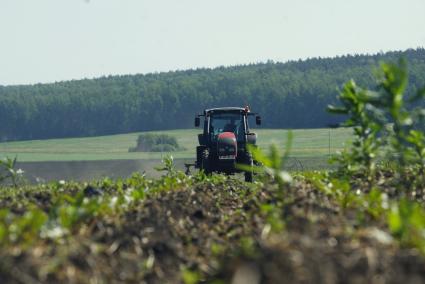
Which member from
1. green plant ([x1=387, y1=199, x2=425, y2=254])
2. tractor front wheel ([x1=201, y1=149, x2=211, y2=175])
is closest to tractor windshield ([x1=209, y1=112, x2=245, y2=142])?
tractor front wheel ([x1=201, y1=149, x2=211, y2=175])

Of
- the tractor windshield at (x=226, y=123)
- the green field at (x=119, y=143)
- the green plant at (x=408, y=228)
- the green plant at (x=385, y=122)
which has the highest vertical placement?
the green plant at (x=385, y=122)

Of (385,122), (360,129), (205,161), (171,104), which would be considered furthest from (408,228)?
(171,104)

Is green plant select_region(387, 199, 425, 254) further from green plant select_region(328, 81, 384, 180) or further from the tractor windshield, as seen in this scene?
the tractor windshield

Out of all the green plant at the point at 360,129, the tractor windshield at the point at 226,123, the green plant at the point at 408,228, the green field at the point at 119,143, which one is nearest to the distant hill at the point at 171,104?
the green field at the point at 119,143

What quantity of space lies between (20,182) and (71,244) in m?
11.2

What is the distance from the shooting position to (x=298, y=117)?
114m

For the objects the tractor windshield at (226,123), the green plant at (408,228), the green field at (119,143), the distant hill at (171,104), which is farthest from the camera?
the distant hill at (171,104)

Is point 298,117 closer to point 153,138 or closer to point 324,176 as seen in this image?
point 153,138

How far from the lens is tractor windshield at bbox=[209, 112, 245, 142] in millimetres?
24844

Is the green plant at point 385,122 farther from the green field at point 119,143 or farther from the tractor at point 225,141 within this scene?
the green field at point 119,143

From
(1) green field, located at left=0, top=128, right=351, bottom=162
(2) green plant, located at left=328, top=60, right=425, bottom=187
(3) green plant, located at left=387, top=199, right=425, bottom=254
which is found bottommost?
(1) green field, located at left=0, top=128, right=351, bottom=162

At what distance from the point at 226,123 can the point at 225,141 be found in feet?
5.17

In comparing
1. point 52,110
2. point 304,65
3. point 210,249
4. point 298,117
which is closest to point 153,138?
point 298,117

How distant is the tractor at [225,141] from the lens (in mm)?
23594
